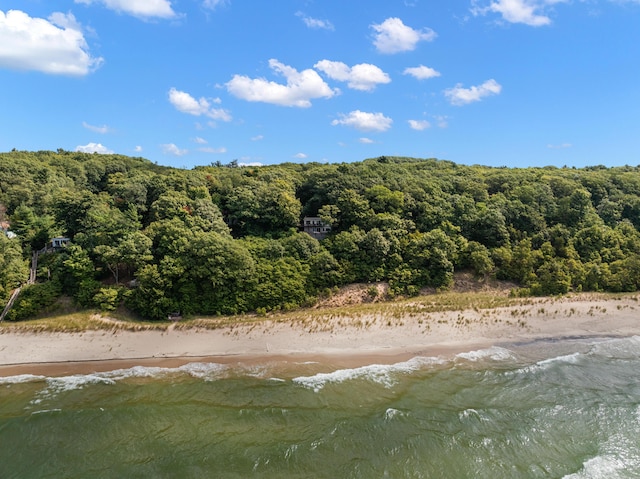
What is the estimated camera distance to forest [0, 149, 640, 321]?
30422 mm

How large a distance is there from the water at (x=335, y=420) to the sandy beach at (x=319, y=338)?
1.63 m

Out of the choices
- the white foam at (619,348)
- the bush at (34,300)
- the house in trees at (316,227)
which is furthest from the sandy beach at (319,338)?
the house in trees at (316,227)

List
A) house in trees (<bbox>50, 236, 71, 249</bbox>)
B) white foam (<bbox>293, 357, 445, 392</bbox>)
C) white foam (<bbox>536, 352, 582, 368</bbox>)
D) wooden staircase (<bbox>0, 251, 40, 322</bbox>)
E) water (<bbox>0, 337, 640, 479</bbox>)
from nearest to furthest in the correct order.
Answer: water (<bbox>0, 337, 640, 479</bbox>) < white foam (<bbox>293, 357, 445, 392</bbox>) < white foam (<bbox>536, 352, 582, 368</bbox>) < wooden staircase (<bbox>0, 251, 40, 322</bbox>) < house in trees (<bbox>50, 236, 71, 249</bbox>)

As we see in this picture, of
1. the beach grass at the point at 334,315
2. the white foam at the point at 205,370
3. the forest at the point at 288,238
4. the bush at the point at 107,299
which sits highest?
the forest at the point at 288,238

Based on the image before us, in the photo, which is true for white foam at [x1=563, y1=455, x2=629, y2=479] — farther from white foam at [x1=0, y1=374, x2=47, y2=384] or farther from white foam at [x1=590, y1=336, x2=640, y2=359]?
white foam at [x1=0, y1=374, x2=47, y2=384]

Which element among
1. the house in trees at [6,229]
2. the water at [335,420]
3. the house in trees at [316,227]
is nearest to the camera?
the water at [335,420]

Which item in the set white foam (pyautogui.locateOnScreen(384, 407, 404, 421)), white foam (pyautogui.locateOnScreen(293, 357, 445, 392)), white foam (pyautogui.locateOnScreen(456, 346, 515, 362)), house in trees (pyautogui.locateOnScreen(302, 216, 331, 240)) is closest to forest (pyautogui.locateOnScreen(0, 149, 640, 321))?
house in trees (pyautogui.locateOnScreen(302, 216, 331, 240))

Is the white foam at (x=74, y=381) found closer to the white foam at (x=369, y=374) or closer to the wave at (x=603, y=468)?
the white foam at (x=369, y=374)

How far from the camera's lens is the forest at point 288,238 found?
99.8 feet

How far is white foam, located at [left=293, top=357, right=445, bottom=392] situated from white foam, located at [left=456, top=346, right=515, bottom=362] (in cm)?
206

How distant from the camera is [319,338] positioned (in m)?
26.1

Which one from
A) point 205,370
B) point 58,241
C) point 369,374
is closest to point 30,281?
point 58,241

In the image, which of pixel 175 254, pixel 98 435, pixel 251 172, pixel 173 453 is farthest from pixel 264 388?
pixel 251 172

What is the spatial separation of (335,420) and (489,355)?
42.3ft
